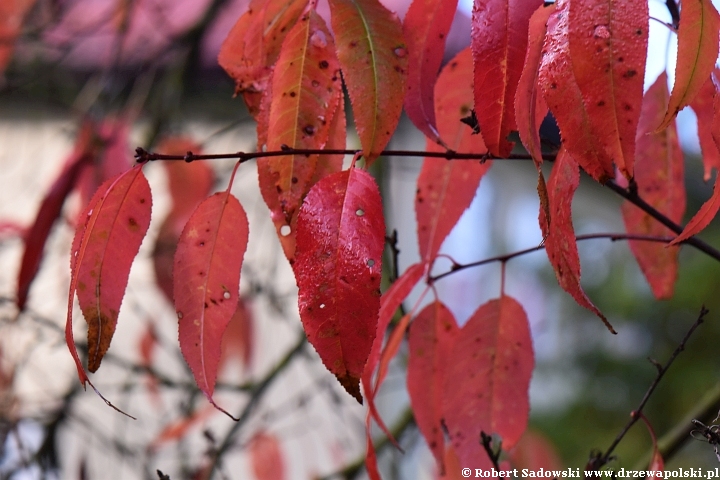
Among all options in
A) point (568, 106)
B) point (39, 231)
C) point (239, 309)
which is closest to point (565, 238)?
point (568, 106)

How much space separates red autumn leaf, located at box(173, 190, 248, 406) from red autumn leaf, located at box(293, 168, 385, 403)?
3.0 inches

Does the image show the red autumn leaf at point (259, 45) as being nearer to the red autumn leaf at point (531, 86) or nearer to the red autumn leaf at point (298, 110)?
the red autumn leaf at point (298, 110)

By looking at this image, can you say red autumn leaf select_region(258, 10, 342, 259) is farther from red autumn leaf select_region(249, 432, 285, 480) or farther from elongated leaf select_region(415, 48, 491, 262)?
red autumn leaf select_region(249, 432, 285, 480)

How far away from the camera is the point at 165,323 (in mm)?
2570

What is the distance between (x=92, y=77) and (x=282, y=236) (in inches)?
80.5

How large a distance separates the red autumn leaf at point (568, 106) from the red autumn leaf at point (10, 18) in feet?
4.66

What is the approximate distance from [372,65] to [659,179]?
0.34 metres

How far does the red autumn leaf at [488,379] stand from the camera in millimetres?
579

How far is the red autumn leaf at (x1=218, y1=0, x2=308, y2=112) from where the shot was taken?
554 mm

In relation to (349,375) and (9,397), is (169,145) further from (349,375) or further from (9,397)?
(349,375)

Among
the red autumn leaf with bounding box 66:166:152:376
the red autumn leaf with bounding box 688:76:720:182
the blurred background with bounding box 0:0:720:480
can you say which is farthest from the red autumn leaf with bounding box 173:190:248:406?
the blurred background with bounding box 0:0:720:480

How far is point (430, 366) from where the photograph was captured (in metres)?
0.63

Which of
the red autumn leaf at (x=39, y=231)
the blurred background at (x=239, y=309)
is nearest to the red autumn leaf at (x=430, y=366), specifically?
the red autumn leaf at (x=39, y=231)

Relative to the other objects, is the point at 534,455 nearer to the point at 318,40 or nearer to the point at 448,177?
the point at 448,177
